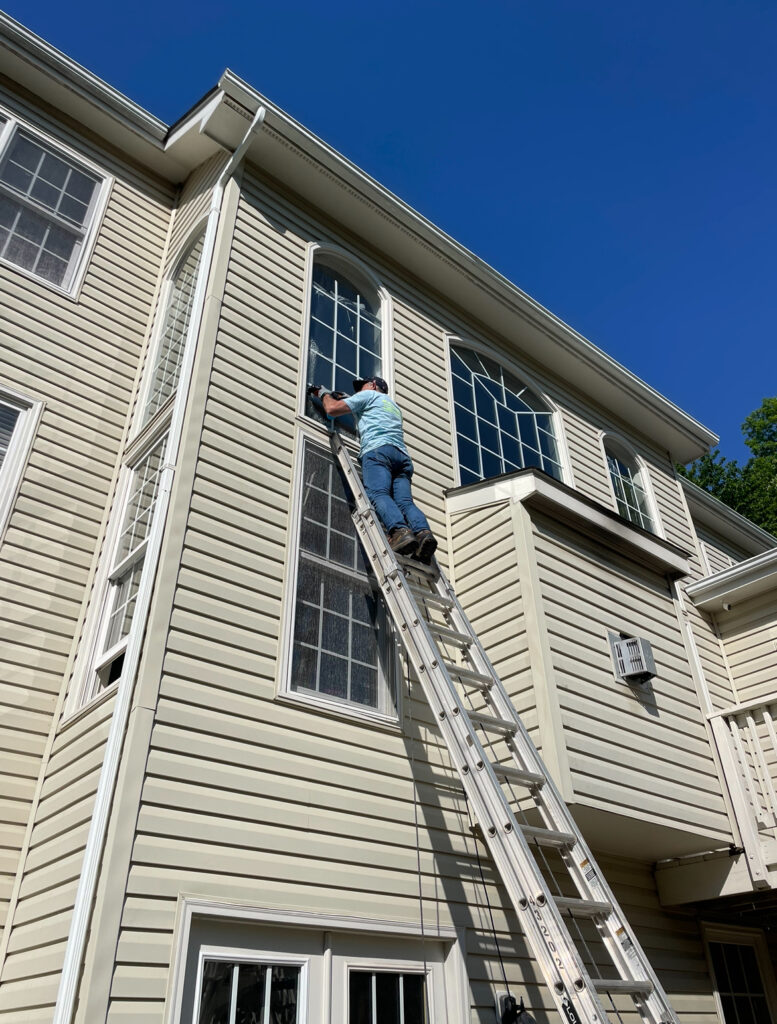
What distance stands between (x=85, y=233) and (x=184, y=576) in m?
4.43

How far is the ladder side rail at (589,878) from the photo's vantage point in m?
3.69

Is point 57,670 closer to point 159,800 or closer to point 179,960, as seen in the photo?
point 159,800

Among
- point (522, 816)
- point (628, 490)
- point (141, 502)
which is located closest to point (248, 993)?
point (522, 816)

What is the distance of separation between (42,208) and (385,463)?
434 cm

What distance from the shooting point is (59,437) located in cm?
658

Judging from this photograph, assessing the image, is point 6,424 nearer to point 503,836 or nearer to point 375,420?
point 375,420

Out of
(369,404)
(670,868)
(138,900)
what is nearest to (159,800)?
(138,900)

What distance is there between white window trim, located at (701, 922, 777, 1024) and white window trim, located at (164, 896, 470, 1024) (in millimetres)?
3618

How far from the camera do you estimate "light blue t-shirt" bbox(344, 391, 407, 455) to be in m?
6.73

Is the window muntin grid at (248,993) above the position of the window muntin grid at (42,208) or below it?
below

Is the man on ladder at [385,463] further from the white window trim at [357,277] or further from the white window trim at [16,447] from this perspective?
the white window trim at [16,447]

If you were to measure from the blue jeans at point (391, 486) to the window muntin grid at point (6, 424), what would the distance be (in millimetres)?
2793

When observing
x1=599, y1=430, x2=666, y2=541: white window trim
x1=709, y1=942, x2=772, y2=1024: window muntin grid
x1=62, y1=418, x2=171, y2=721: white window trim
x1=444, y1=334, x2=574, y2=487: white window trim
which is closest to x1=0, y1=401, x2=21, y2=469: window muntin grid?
x1=62, y1=418, x2=171, y2=721: white window trim

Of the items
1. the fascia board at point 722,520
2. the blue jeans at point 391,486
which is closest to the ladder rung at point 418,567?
the blue jeans at point 391,486
